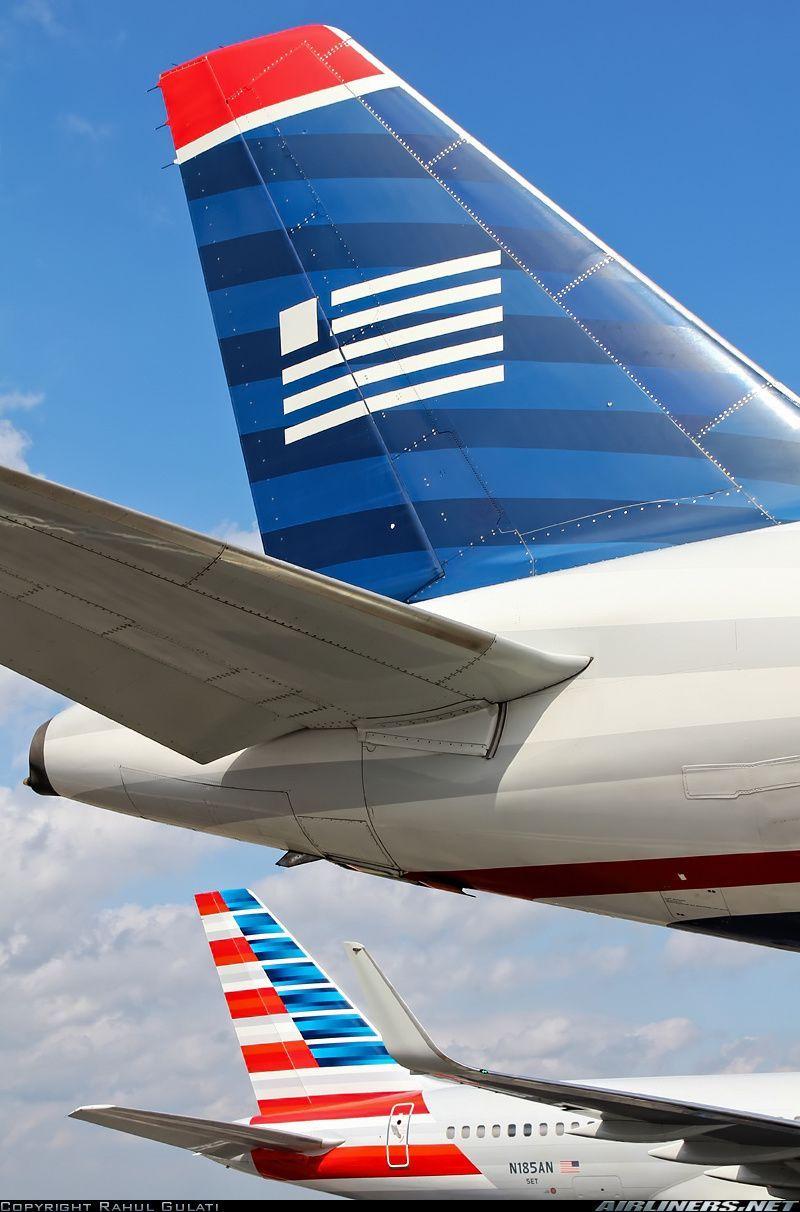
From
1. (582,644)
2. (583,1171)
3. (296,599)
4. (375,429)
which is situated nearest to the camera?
(296,599)

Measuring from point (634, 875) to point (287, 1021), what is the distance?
783 inches

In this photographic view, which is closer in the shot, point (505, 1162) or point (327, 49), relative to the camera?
point (327, 49)

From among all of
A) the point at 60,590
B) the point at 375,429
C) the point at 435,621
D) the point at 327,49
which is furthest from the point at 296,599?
the point at 327,49

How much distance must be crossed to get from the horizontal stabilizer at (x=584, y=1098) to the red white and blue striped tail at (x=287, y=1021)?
30.3ft

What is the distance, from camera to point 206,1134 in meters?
20.1

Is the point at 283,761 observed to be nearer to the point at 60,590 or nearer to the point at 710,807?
the point at 60,590

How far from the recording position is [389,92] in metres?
6.29

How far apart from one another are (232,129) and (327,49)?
2.57 feet

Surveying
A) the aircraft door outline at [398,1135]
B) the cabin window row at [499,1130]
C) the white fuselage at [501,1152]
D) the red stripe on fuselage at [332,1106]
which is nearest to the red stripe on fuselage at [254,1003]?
the red stripe on fuselage at [332,1106]

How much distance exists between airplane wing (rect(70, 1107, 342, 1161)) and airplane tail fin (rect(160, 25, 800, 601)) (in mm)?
14871

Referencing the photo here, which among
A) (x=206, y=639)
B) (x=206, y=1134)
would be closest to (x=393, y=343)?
(x=206, y=639)

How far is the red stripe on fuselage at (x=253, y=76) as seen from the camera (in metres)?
6.52

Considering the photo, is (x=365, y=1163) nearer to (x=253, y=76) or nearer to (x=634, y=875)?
(x=634, y=875)

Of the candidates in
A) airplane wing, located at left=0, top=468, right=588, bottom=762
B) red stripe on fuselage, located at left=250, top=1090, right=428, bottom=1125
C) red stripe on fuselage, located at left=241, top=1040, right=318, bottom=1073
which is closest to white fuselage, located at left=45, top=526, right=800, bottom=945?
airplane wing, located at left=0, top=468, right=588, bottom=762
